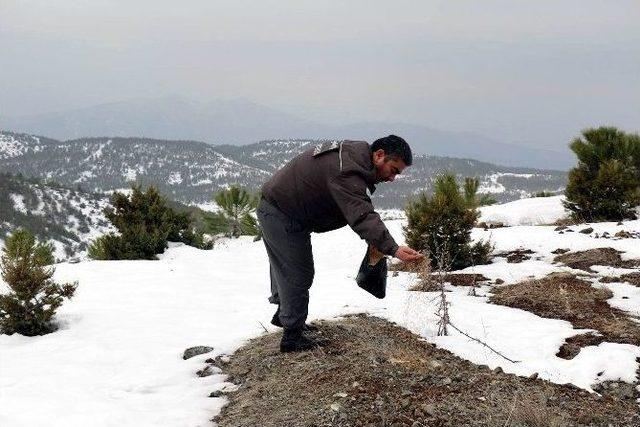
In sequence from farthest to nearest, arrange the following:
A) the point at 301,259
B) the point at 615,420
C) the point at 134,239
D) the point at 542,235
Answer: the point at 134,239
the point at 542,235
the point at 301,259
the point at 615,420

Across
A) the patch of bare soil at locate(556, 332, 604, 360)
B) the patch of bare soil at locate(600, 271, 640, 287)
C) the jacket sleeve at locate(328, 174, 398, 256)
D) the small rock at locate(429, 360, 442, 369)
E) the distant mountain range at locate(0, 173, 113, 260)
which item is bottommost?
the distant mountain range at locate(0, 173, 113, 260)

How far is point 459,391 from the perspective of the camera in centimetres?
365

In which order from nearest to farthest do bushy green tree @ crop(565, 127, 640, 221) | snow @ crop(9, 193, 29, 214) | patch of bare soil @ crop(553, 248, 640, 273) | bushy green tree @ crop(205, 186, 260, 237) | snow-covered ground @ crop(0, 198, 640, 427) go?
snow-covered ground @ crop(0, 198, 640, 427)
patch of bare soil @ crop(553, 248, 640, 273)
bushy green tree @ crop(565, 127, 640, 221)
bushy green tree @ crop(205, 186, 260, 237)
snow @ crop(9, 193, 29, 214)

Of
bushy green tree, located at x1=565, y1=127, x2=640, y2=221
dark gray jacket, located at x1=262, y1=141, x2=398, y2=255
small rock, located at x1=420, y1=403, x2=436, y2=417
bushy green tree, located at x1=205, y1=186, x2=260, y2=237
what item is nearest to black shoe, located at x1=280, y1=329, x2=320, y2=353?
dark gray jacket, located at x1=262, y1=141, x2=398, y2=255

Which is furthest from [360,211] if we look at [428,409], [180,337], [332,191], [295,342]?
[180,337]

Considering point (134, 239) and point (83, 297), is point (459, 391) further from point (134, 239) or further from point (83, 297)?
point (134, 239)

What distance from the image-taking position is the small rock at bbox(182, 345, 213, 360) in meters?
5.41

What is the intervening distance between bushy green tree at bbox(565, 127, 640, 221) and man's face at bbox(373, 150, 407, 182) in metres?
12.4

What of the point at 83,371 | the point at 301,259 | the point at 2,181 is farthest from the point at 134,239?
the point at 2,181

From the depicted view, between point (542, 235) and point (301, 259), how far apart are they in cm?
915

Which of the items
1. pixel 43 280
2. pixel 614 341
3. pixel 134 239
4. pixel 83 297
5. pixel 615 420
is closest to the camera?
pixel 615 420

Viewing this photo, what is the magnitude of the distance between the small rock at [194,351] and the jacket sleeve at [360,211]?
2.51m

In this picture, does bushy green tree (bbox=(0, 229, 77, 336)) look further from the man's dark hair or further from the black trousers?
the man's dark hair

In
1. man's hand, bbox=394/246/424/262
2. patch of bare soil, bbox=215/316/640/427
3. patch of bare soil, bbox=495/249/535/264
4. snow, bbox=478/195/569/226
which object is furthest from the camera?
snow, bbox=478/195/569/226
